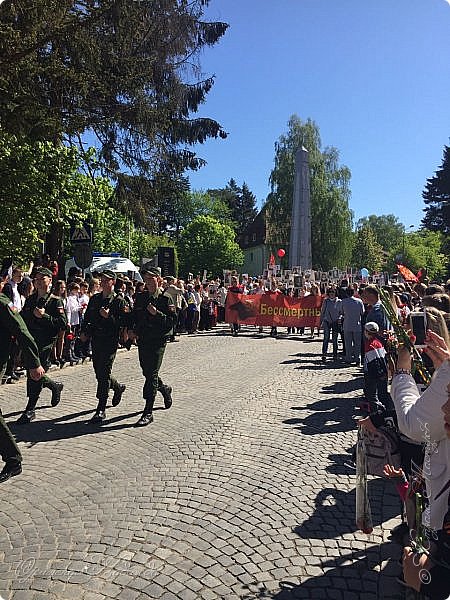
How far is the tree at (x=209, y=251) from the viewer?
56.3 m

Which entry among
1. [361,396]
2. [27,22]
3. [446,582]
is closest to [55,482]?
[446,582]

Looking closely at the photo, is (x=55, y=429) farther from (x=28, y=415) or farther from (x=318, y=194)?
(x=318, y=194)

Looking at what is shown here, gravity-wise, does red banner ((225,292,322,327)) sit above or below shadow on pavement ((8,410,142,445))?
above

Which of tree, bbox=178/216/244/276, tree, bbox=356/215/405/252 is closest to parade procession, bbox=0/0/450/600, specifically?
tree, bbox=178/216/244/276

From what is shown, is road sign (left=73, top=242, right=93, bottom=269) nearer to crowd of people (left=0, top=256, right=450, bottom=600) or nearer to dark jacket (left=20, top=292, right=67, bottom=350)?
crowd of people (left=0, top=256, right=450, bottom=600)

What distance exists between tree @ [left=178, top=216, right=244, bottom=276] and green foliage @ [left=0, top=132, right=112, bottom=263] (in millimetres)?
37815

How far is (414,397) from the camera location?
A: 2740mm

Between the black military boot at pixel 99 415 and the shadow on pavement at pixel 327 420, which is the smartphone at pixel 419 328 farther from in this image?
the black military boot at pixel 99 415

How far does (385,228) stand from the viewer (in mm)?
104688

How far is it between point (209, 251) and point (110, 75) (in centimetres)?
4250

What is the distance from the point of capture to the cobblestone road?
3375 millimetres

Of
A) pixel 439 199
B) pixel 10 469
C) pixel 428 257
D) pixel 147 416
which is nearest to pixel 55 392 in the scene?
pixel 147 416

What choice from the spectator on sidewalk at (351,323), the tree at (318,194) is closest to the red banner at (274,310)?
the spectator on sidewalk at (351,323)

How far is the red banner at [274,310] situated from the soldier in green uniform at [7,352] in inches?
550
